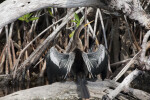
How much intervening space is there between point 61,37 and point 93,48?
0.63 meters

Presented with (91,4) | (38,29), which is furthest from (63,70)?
(38,29)

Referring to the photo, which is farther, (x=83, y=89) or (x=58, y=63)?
(x=58, y=63)

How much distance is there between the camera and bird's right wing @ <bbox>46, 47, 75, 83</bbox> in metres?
3.75

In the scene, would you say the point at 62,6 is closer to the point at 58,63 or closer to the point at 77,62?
the point at 58,63

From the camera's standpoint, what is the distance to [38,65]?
5141 millimetres

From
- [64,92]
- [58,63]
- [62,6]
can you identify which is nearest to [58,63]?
[58,63]

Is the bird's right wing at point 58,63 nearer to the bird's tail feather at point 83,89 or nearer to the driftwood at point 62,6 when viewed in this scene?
the bird's tail feather at point 83,89

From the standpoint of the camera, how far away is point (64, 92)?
11.7 feet

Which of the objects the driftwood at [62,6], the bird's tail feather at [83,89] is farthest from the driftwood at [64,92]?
the driftwood at [62,6]

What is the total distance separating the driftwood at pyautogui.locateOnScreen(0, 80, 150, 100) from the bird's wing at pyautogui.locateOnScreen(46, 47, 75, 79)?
207 millimetres

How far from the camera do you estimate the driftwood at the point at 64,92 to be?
3.34 metres

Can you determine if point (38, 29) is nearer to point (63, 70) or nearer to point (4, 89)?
point (4, 89)

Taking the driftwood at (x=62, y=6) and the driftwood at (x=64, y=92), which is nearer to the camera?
the driftwood at (x=62, y=6)

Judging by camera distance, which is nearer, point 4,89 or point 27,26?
point 4,89
